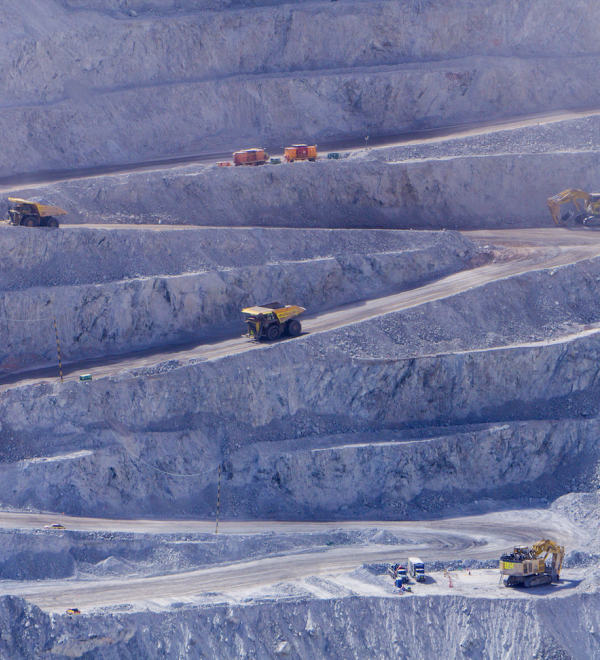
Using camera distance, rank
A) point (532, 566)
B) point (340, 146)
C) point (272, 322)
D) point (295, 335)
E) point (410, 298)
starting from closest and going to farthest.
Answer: point (532, 566), point (272, 322), point (295, 335), point (410, 298), point (340, 146)

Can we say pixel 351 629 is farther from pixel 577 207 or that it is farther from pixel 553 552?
pixel 577 207

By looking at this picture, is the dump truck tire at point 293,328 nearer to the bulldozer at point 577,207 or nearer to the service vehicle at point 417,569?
the service vehicle at point 417,569

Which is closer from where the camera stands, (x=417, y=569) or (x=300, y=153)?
(x=417, y=569)

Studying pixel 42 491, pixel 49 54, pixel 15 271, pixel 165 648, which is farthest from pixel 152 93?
pixel 165 648

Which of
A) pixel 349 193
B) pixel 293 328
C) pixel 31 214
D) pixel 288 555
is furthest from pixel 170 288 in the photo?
pixel 288 555

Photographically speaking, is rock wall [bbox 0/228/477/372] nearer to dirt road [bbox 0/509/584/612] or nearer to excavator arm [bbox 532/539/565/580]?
dirt road [bbox 0/509/584/612]

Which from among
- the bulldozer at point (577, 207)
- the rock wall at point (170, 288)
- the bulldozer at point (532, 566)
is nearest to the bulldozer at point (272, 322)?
the rock wall at point (170, 288)

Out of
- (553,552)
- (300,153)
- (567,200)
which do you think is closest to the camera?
(553,552)

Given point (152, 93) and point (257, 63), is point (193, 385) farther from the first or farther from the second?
point (257, 63)
